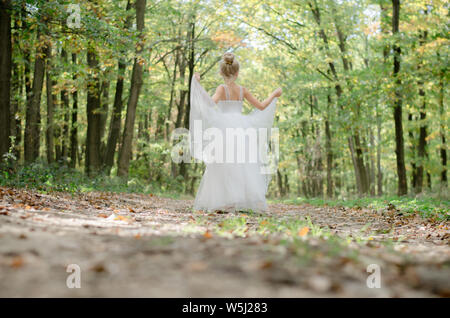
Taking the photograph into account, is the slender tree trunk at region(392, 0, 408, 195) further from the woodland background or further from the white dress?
the white dress

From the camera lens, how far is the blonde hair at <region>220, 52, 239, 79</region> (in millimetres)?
8141

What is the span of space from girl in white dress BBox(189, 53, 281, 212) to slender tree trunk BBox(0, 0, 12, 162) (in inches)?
222

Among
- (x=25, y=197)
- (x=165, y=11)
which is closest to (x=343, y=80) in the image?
(x=165, y=11)

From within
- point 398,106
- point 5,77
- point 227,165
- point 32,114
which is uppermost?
point 5,77

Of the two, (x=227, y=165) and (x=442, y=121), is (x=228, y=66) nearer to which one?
(x=227, y=165)

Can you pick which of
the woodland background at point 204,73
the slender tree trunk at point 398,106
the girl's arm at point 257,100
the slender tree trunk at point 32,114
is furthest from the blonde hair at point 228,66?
the slender tree trunk at point 32,114

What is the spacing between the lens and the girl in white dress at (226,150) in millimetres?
8109

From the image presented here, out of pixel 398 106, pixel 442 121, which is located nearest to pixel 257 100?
pixel 398 106

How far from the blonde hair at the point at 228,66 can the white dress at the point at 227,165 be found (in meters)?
0.30

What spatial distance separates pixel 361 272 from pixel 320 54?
1936cm

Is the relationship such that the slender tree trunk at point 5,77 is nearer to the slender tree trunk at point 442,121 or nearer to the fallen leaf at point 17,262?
the fallen leaf at point 17,262

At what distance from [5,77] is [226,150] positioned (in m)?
6.86

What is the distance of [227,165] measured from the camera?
322 inches

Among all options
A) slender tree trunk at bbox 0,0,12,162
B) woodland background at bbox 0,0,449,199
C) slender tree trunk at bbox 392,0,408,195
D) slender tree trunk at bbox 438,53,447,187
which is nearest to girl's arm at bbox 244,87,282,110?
woodland background at bbox 0,0,449,199
